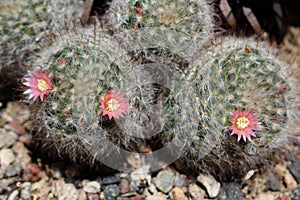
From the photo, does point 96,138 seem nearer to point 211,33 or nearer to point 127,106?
point 127,106

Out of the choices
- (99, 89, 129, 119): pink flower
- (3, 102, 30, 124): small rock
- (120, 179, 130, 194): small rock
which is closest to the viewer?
(99, 89, 129, 119): pink flower

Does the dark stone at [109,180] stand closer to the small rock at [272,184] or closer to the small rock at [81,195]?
the small rock at [81,195]

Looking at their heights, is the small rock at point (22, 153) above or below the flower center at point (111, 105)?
below

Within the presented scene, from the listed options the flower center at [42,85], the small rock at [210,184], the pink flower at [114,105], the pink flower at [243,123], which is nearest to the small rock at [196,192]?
the small rock at [210,184]

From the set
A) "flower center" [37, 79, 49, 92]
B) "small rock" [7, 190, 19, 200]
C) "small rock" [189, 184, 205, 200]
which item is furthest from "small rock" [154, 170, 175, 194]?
"flower center" [37, 79, 49, 92]

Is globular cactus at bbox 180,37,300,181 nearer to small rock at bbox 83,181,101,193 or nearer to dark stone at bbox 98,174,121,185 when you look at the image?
dark stone at bbox 98,174,121,185

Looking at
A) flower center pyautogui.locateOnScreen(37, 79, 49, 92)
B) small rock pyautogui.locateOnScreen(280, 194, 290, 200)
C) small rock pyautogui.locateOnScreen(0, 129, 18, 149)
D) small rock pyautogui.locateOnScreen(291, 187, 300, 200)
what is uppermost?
flower center pyautogui.locateOnScreen(37, 79, 49, 92)

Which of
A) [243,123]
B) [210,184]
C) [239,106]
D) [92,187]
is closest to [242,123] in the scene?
[243,123]

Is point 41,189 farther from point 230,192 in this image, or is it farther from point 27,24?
point 230,192
